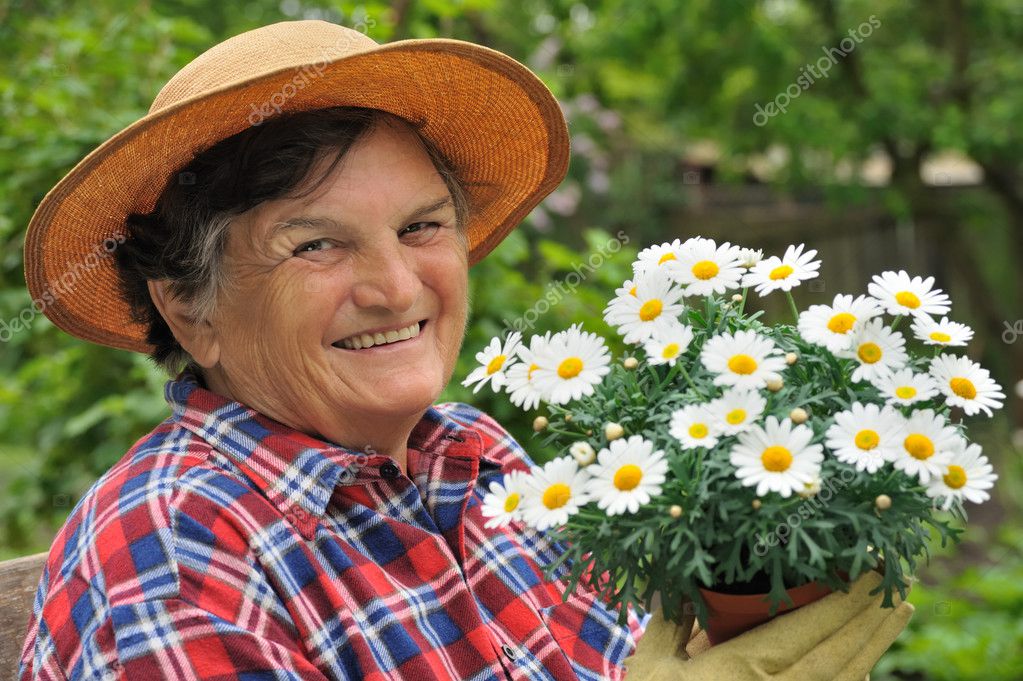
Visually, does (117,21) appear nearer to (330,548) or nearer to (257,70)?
(257,70)

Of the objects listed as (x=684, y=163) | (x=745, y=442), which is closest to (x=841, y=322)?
(x=745, y=442)

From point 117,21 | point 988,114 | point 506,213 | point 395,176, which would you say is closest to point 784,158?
point 988,114

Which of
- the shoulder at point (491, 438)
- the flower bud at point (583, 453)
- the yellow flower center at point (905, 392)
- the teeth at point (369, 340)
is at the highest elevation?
the teeth at point (369, 340)

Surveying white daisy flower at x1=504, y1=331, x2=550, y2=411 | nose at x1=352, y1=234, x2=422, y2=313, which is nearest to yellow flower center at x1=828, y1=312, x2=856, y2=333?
white daisy flower at x1=504, y1=331, x2=550, y2=411

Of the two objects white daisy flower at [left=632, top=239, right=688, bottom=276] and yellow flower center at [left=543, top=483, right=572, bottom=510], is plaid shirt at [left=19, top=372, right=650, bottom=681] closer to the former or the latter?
yellow flower center at [left=543, top=483, right=572, bottom=510]

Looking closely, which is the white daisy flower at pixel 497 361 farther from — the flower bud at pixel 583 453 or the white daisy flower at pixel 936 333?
the white daisy flower at pixel 936 333

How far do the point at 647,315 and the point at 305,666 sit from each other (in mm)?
618

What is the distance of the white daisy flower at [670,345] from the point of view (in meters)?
1.24

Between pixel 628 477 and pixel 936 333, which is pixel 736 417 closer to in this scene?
pixel 628 477

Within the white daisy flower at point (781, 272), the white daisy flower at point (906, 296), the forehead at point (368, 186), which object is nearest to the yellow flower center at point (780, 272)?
the white daisy flower at point (781, 272)

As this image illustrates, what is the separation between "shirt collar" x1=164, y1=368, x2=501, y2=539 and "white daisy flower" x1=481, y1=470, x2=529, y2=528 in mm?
342

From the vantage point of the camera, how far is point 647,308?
1316 millimetres

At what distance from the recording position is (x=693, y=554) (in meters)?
1.15

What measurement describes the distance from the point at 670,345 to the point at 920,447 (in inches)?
11.7
